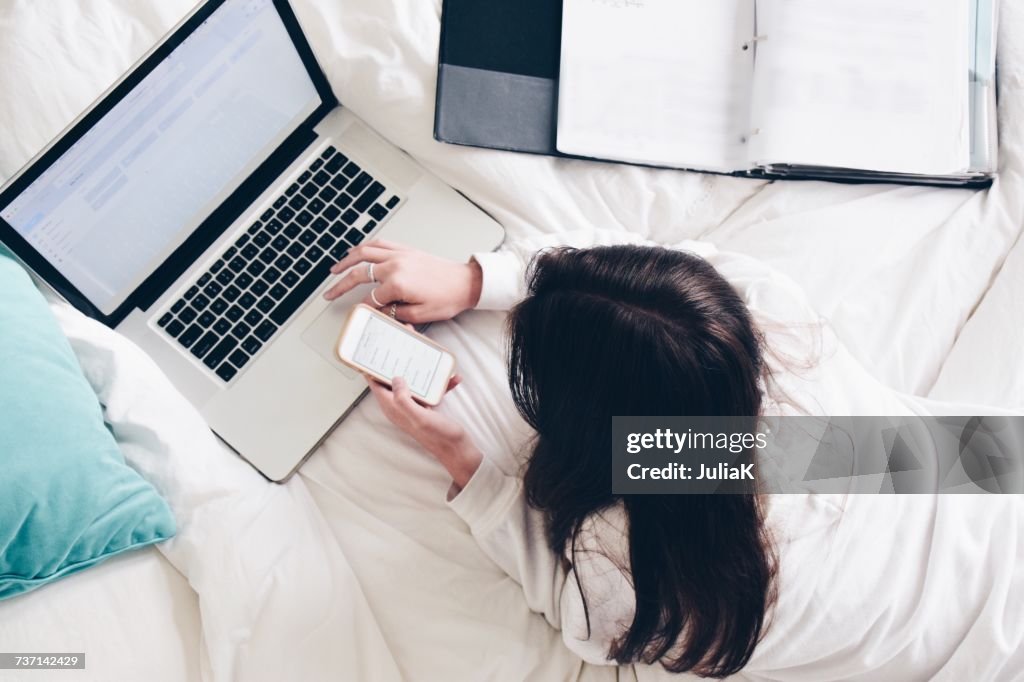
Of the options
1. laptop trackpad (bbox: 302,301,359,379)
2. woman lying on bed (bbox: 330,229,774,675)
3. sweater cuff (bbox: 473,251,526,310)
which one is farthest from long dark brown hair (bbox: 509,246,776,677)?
laptop trackpad (bbox: 302,301,359,379)

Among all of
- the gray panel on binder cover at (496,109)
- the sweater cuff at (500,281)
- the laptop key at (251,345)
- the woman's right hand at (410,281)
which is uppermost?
the gray panel on binder cover at (496,109)

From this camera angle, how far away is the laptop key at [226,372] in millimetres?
708

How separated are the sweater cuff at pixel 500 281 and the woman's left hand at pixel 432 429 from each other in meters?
0.13

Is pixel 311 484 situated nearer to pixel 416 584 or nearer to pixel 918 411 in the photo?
pixel 416 584

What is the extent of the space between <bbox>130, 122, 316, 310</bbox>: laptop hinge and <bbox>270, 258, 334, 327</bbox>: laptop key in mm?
100

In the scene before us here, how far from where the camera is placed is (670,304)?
0.52 metres

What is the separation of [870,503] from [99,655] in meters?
0.69

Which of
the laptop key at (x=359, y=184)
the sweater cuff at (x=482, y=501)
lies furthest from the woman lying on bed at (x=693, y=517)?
the laptop key at (x=359, y=184)

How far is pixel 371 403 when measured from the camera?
74 cm

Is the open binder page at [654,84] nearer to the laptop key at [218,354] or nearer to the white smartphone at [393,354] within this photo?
the white smartphone at [393,354]

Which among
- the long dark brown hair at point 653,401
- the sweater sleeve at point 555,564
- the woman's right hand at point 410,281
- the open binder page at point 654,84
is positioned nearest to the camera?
the long dark brown hair at point 653,401

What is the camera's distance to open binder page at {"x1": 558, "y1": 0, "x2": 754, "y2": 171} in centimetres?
81

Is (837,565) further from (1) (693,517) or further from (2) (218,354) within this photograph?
(2) (218,354)

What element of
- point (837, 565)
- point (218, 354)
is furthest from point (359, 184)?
point (837, 565)
